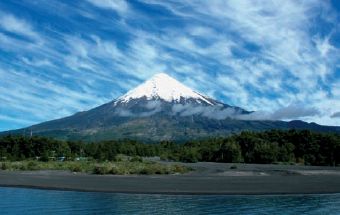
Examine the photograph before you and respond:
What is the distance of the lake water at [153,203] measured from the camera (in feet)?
98.6

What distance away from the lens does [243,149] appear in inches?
4998

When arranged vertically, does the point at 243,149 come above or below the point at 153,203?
above

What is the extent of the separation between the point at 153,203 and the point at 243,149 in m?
95.1

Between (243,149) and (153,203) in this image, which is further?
(243,149)

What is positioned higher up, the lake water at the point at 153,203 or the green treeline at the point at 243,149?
the green treeline at the point at 243,149

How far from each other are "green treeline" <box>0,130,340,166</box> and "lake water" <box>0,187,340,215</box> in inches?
2691

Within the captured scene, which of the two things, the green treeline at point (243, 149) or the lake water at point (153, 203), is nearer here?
the lake water at point (153, 203)

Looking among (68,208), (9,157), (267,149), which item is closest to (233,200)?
(68,208)

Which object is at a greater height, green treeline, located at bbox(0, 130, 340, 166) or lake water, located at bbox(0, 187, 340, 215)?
green treeline, located at bbox(0, 130, 340, 166)

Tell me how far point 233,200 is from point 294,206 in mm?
4807

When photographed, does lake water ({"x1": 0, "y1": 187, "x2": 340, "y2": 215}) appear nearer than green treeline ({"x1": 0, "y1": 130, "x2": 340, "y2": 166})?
Yes

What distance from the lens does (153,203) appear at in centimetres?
3406

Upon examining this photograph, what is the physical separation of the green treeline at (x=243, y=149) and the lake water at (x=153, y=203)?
68.3 m

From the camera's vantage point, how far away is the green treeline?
113500 mm
